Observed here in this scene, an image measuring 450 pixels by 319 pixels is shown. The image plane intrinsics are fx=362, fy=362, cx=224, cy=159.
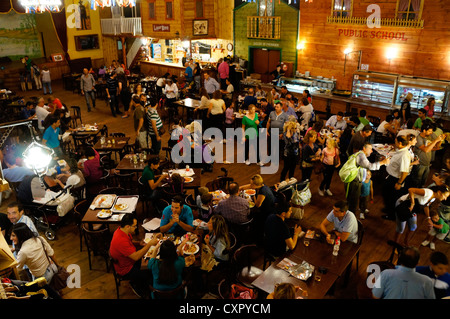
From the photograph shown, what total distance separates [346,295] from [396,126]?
5090 mm

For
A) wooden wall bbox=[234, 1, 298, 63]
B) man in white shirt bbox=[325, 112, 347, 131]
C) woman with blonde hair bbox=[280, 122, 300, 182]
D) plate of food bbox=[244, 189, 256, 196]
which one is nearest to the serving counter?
wooden wall bbox=[234, 1, 298, 63]

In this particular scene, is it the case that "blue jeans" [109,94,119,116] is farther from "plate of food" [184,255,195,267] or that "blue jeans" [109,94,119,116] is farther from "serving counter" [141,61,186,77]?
"plate of food" [184,255,195,267]

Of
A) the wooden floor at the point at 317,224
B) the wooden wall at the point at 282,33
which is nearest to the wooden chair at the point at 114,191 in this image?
the wooden floor at the point at 317,224

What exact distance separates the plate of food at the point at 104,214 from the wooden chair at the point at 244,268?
2.24 m

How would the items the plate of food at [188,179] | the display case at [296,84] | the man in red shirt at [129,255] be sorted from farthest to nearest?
the display case at [296,84]
the plate of food at [188,179]
the man in red shirt at [129,255]

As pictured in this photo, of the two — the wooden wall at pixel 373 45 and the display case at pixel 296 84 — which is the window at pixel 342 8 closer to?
the wooden wall at pixel 373 45

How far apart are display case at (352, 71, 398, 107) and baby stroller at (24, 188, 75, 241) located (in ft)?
31.1

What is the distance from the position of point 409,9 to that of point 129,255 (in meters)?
10.6

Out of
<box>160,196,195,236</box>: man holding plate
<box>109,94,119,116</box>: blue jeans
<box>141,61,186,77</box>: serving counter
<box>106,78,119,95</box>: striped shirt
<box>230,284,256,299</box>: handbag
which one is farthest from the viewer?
<box>141,61,186,77</box>: serving counter

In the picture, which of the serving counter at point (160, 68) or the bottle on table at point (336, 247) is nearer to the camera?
the bottle on table at point (336, 247)

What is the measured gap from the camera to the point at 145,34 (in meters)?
18.3

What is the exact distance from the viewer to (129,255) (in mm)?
4746

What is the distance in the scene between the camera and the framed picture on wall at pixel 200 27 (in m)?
16.6

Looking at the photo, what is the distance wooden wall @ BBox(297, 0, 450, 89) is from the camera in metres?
10.4
